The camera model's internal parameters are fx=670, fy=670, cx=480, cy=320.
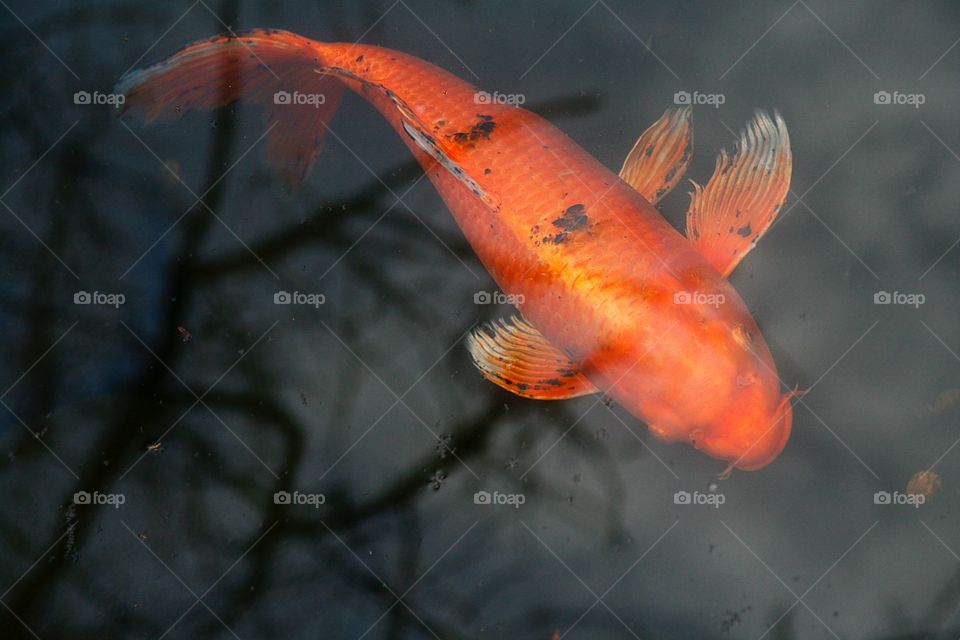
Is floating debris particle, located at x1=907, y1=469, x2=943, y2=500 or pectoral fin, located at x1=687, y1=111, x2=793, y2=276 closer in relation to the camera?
pectoral fin, located at x1=687, y1=111, x2=793, y2=276

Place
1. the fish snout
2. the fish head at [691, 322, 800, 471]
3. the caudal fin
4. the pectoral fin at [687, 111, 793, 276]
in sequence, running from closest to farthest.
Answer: the fish head at [691, 322, 800, 471] → the fish snout → the pectoral fin at [687, 111, 793, 276] → the caudal fin

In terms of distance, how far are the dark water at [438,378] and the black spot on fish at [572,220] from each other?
1.57ft

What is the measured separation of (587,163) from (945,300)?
1.54 metres

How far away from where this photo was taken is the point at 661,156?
257cm

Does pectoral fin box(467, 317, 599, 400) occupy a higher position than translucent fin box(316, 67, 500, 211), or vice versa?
translucent fin box(316, 67, 500, 211)

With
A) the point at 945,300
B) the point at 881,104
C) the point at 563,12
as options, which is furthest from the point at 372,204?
the point at 945,300

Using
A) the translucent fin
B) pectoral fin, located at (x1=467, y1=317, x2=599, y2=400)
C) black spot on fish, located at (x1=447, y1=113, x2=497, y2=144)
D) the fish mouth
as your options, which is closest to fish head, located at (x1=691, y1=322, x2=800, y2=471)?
the fish mouth

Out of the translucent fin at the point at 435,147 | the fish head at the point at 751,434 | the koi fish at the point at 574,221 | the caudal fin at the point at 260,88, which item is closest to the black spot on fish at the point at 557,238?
the koi fish at the point at 574,221

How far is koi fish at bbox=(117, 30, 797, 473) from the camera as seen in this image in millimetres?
2205

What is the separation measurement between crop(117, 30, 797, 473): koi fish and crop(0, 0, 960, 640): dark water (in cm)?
11

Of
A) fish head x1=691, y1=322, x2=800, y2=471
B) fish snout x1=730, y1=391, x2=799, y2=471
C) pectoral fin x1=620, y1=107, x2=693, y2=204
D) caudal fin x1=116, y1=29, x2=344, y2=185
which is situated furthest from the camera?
caudal fin x1=116, y1=29, x2=344, y2=185

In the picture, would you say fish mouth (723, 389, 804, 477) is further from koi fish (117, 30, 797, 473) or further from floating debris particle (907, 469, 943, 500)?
floating debris particle (907, 469, 943, 500)

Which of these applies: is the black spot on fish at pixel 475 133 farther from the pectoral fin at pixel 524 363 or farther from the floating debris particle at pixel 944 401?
the floating debris particle at pixel 944 401

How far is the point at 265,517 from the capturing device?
2.60 metres
